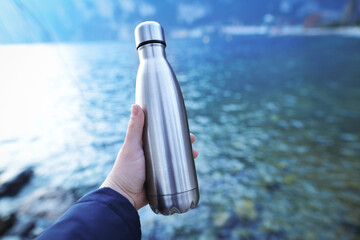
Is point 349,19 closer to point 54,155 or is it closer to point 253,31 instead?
point 253,31

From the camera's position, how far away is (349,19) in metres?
42.7

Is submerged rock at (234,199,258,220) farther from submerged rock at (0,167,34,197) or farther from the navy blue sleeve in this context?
submerged rock at (0,167,34,197)

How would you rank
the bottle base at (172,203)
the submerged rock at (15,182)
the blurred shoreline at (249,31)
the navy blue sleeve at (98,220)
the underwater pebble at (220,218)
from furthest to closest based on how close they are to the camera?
the blurred shoreline at (249,31), the submerged rock at (15,182), the underwater pebble at (220,218), the bottle base at (172,203), the navy blue sleeve at (98,220)

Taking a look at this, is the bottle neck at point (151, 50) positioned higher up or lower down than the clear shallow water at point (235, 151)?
higher up

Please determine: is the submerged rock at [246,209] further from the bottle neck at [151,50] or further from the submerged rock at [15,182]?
the submerged rock at [15,182]

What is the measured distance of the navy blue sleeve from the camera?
0.80 meters

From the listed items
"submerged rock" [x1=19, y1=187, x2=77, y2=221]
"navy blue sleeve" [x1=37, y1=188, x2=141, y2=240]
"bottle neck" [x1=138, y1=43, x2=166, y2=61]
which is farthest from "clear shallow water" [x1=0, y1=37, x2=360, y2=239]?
"bottle neck" [x1=138, y1=43, x2=166, y2=61]

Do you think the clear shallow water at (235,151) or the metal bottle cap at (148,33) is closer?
the metal bottle cap at (148,33)

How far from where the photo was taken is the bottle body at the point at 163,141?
112 centimetres

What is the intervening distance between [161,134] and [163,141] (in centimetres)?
4

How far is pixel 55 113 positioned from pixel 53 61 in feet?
54.9

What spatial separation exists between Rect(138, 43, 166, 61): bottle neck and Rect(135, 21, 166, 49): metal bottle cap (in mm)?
21

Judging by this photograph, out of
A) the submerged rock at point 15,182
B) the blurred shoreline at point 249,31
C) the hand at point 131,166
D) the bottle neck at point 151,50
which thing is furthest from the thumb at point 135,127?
the blurred shoreline at point 249,31

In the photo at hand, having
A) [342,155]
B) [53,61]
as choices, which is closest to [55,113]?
[342,155]
